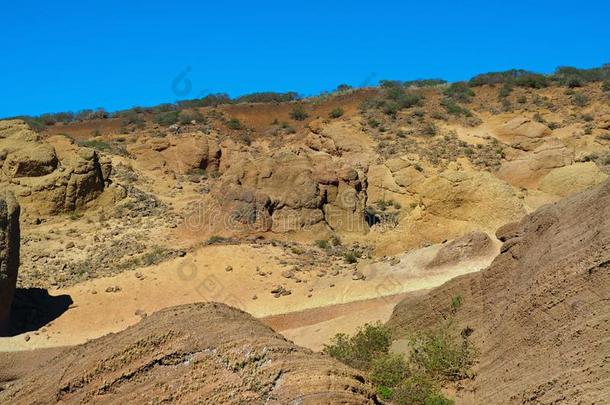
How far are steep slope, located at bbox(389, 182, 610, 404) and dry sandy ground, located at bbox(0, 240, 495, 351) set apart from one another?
166 inches

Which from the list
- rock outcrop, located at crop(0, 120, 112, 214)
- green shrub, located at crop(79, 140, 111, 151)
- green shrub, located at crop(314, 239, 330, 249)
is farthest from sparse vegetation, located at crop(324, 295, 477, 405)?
green shrub, located at crop(79, 140, 111, 151)

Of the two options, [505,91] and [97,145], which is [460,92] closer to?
[505,91]

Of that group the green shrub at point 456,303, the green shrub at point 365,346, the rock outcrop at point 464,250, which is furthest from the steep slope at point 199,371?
the rock outcrop at point 464,250

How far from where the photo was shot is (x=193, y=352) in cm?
554

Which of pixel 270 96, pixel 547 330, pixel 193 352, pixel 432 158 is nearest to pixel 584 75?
pixel 432 158

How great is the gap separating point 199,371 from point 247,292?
11608mm

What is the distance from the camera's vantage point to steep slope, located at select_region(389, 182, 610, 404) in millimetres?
6723

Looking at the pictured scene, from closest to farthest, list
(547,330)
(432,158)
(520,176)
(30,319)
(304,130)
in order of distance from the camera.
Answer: (547,330) → (30,319) → (520,176) → (432,158) → (304,130)

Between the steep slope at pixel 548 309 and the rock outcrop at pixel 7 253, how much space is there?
858 cm

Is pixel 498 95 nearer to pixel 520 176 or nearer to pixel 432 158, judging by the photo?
pixel 432 158

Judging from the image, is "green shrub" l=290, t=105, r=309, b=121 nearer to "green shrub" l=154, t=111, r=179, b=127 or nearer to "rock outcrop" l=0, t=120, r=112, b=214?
"green shrub" l=154, t=111, r=179, b=127

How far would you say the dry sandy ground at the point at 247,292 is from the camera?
14.8m

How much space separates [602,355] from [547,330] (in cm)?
110

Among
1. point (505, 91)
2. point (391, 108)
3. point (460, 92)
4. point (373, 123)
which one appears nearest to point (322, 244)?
point (373, 123)
